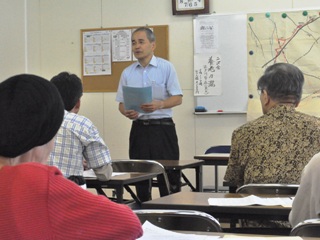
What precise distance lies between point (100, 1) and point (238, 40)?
1724 millimetres

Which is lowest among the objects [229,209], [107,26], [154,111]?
[229,209]

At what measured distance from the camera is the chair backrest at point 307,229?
1658mm

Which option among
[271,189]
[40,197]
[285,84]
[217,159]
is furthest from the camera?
[217,159]

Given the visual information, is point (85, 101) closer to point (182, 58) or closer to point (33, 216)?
point (182, 58)

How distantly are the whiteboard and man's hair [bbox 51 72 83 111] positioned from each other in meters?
3.20

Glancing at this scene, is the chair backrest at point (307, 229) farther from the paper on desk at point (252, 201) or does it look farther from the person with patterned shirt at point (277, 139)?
the person with patterned shirt at point (277, 139)

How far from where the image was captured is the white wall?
6.13 m

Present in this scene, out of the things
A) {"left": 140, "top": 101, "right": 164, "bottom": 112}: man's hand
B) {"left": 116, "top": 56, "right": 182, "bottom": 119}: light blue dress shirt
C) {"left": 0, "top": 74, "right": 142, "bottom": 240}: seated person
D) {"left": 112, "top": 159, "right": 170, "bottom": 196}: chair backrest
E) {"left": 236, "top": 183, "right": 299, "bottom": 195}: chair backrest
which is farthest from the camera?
{"left": 116, "top": 56, "right": 182, "bottom": 119}: light blue dress shirt

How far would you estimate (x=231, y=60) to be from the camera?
19.9 feet

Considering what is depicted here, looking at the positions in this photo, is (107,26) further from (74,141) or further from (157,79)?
(74,141)

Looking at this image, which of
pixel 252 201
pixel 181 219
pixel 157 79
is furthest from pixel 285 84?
pixel 157 79

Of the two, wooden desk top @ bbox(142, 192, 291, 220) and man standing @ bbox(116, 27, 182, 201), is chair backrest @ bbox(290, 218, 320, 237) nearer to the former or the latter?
wooden desk top @ bbox(142, 192, 291, 220)

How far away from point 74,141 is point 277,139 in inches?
40.9

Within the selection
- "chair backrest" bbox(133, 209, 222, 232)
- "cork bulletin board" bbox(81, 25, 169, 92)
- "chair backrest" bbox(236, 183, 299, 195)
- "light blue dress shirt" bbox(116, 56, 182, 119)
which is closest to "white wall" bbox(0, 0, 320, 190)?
"cork bulletin board" bbox(81, 25, 169, 92)
